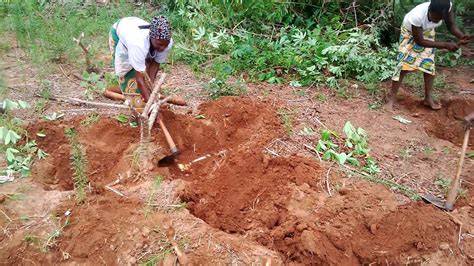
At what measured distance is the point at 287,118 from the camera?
380 centimetres

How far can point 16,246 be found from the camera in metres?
2.44

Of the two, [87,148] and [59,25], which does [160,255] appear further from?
[59,25]

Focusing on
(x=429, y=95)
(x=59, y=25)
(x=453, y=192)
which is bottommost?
(x=59, y=25)

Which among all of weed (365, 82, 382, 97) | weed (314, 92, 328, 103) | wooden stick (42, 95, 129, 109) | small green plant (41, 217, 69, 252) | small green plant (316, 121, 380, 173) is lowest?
wooden stick (42, 95, 129, 109)

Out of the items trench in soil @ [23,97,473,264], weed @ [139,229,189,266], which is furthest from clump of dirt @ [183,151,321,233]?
weed @ [139,229,189,266]

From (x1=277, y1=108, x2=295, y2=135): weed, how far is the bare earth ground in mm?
32

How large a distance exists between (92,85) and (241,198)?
239cm

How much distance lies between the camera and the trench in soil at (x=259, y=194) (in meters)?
2.55

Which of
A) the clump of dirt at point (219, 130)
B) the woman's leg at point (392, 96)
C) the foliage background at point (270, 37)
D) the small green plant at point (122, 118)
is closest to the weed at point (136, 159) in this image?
the clump of dirt at point (219, 130)

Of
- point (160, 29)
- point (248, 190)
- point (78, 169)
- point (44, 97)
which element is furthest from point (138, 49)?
point (44, 97)

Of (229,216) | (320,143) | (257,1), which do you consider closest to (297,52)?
(257,1)

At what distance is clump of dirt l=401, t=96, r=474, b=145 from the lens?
12.9 feet

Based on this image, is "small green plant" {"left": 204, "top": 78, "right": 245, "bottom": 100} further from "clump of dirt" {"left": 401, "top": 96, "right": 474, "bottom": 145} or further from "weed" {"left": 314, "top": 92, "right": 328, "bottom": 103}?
"clump of dirt" {"left": 401, "top": 96, "right": 474, "bottom": 145}

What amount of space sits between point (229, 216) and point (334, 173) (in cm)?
91
